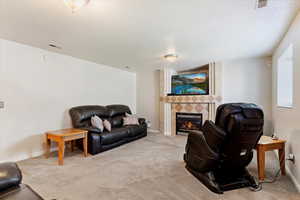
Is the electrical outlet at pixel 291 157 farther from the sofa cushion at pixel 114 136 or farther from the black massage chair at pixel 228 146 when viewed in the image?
the sofa cushion at pixel 114 136

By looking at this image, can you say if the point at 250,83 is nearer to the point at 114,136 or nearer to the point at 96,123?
the point at 114,136

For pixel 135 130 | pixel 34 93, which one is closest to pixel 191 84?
pixel 135 130

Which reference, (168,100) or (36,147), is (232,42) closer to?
(168,100)

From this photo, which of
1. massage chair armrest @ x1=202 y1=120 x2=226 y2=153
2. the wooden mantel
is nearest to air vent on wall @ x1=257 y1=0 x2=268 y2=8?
massage chair armrest @ x1=202 y1=120 x2=226 y2=153

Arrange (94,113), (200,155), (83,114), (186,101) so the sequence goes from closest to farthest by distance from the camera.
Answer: (200,155)
(83,114)
(94,113)
(186,101)

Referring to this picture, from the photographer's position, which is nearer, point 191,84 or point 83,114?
point 83,114

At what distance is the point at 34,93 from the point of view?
10.8 feet

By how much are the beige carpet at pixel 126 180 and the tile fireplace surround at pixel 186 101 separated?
1.98m

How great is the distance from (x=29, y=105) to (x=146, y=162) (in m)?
2.60

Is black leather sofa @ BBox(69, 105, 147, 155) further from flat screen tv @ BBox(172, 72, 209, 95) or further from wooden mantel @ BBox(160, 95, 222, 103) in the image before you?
flat screen tv @ BBox(172, 72, 209, 95)

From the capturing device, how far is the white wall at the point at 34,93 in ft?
9.62

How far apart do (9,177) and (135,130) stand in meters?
3.36

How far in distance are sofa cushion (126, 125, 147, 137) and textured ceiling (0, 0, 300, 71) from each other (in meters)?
2.05

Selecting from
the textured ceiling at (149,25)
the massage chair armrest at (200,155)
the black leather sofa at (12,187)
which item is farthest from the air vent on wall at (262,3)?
the black leather sofa at (12,187)
